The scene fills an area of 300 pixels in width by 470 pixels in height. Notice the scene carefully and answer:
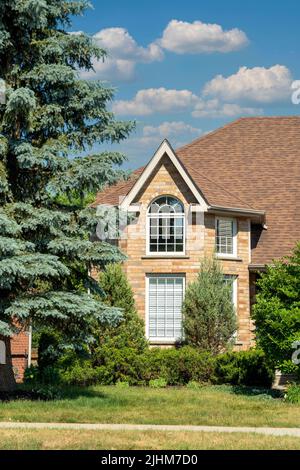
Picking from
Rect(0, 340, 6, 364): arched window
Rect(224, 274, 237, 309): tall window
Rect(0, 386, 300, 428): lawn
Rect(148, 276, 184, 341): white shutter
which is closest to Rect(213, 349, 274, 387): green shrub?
Rect(0, 386, 300, 428): lawn

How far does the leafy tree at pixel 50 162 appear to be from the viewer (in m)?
17.9

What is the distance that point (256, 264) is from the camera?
92.4 feet

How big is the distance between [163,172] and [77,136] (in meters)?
8.48

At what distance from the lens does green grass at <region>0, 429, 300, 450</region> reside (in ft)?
40.9

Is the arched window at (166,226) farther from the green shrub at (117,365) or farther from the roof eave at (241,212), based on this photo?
the green shrub at (117,365)

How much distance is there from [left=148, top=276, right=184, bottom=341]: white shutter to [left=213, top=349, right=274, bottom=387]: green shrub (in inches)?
110

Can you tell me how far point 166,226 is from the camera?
90.1 ft

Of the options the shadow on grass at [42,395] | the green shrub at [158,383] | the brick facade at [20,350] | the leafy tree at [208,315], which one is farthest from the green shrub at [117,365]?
the brick facade at [20,350]

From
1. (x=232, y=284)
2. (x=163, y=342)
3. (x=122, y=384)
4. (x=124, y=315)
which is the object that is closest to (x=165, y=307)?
(x=163, y=342)

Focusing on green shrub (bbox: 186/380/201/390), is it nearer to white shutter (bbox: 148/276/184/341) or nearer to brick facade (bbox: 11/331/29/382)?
white shutter (bbox: 148/276/184/341)

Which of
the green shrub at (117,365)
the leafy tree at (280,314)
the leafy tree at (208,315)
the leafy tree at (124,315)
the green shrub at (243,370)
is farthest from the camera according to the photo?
the leafy tree at (208,315)

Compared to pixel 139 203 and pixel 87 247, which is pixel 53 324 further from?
pixel 139 203

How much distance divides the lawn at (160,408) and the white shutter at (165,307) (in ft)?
16.4
